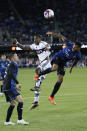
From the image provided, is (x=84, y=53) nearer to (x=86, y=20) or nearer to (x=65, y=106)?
(x=86, y=20)

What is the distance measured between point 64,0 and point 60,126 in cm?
4903

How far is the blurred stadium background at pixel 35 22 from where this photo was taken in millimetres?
48447

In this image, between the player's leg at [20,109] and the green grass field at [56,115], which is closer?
the green grass field at [56,115]

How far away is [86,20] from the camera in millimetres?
54531

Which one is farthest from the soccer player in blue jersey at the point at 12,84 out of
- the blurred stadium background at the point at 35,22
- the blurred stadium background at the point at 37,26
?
the blurred stadium background at the point at 35,22

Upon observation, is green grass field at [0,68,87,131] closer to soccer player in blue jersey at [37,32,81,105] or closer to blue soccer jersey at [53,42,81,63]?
soccer player in blue jersey at [37,32,81,105]

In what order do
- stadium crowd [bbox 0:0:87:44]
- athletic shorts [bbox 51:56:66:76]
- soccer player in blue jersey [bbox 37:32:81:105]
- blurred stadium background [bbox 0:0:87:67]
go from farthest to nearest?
stadium crowd [bbox 0:0:87:44]
blurred stadium background [bbox 0:0:87:67]
athletic shorts [bbox 51:56:66:76]
soccer player in blue jersey [bbox 37:32:81:105]

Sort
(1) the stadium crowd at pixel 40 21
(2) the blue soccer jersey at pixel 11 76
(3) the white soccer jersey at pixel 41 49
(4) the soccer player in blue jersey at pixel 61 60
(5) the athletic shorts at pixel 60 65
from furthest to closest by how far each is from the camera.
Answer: (1) the stadium crowd at pixel 40 21, (3) the white soccer jersey at pixel 41 49, (5) the athletic shorts at pixel 60 65, (4) the soccer player in blue jersey at pixel 61 60, (2) the blue soccer jersey at pixel 11 76

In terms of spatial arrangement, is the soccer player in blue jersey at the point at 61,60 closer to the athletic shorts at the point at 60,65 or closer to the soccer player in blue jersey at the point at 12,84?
the athletic shorts at the point at 60,65

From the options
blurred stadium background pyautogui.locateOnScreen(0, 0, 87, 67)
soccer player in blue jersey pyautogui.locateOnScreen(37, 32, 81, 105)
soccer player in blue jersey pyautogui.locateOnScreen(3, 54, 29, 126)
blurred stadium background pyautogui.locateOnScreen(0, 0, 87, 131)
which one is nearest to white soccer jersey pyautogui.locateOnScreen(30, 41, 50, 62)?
soccer player in blue jersey pyautogui.locateOnScreen(37, 32, 81, 105)

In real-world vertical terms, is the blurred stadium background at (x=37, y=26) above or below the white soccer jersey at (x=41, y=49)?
below

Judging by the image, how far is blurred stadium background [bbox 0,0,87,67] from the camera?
4845 cm

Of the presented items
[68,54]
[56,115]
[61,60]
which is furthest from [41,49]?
[56,115]

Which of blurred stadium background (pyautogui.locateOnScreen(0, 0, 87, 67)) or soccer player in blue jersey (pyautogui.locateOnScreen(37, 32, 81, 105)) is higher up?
soccer player in blue jersey (pyautogui.locateOnScreen(37, 32, 81, 105))
